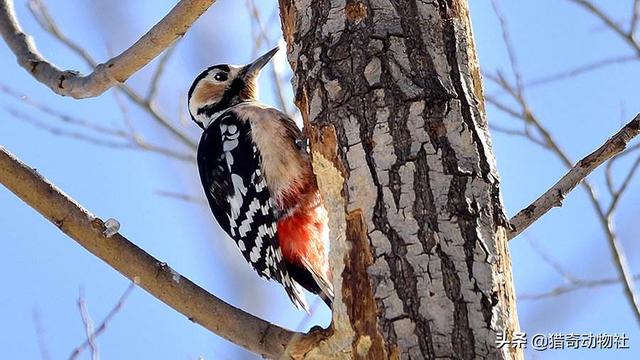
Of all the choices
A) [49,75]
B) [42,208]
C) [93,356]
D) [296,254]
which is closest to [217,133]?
[296,254]

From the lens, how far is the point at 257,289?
2.99 meters

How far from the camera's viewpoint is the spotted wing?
147 inches

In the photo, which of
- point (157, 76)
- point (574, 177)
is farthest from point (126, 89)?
point (574, 177)

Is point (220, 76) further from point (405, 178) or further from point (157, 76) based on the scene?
point (405, 178)

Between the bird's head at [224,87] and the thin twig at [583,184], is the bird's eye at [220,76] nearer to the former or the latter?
the bird's head at [224,87]

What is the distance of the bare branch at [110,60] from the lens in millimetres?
2859

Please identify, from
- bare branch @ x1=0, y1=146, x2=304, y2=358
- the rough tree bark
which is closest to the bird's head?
the rough tree bark

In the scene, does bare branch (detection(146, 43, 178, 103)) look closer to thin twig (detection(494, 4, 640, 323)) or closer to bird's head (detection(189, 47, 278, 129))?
bird's head (detection(189, 47, 278, 129))

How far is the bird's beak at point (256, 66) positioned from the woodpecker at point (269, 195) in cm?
45

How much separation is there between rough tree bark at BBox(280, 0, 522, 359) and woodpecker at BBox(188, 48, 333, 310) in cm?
110

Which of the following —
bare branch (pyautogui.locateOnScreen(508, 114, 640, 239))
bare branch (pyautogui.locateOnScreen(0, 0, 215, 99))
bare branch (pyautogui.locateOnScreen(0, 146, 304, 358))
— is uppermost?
bare branch (pyautogui.locateOnScreen(0, 0, 215, 99))

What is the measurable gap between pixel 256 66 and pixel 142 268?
2.34 meters

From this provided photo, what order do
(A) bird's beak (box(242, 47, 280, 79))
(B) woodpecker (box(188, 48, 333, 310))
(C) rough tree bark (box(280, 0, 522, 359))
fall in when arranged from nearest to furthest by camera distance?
(C) rough tree bark (box(280, 0, 522, 359)) → (B) woodpecker (box(188, 48, 333, 310)) → (A) bird's beak (box(242, 47, 280, 79))

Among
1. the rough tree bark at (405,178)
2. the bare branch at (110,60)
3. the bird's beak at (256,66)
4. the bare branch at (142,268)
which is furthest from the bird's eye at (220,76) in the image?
the bare branch at (142,268)
